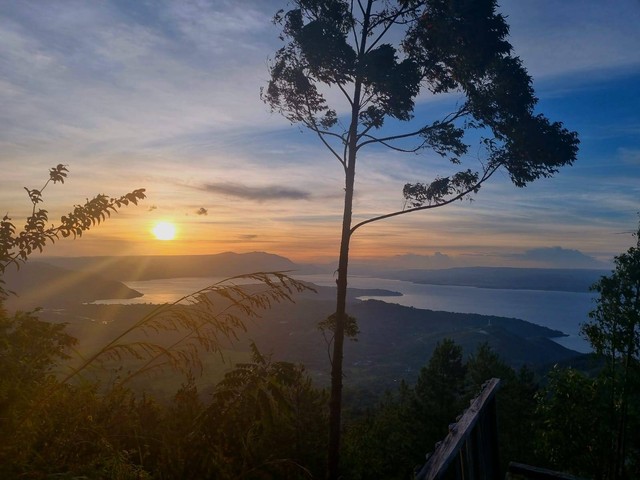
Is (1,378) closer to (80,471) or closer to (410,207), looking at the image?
(80,471)

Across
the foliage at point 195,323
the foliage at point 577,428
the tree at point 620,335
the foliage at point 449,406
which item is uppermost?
the foliage at point 195,323

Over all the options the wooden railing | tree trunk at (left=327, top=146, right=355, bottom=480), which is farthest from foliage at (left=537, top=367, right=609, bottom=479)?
the wooden railing

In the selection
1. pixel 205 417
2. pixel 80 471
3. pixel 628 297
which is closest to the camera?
pixel 80 471

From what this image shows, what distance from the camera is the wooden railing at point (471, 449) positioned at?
2670 mm

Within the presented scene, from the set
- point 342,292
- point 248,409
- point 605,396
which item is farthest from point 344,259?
point 605,396

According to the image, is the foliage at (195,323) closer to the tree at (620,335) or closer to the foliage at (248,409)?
the foliage at (248,409)

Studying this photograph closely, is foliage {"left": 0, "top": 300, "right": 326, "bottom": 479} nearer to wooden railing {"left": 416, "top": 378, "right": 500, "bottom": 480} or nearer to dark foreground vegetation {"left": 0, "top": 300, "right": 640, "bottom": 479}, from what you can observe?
dark foreground vegetation {"left": 0, "top": 300, "right": 640, "bottom": 479}

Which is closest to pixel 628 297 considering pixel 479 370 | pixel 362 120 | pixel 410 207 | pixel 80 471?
pixel 410 207

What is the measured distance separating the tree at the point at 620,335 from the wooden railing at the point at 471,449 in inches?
771

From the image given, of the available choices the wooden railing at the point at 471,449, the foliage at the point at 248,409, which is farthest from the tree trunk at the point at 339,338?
the foliage at the point at 248,409

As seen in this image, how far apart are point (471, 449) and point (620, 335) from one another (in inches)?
858

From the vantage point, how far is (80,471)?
173cm

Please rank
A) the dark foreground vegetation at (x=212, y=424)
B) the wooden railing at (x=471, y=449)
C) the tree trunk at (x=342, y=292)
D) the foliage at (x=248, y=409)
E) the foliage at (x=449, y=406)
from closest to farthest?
the dark foreground vegetation at (x=212, y=424) < the foliage at (x=248, y=409) < the wooden railing at (x=471, y=449) < the tree trunk at (x=342, y=292) < the foliage at (x=449, y=406)

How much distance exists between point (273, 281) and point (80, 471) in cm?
110
